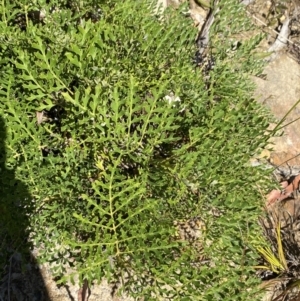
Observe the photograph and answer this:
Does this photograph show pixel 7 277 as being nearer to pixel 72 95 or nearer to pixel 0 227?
pixel 0 227

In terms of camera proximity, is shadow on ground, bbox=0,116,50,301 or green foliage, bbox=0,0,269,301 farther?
shadow on ground, bbox=0,116,50,301

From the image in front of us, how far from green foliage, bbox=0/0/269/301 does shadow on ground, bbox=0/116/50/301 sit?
50 millimetres

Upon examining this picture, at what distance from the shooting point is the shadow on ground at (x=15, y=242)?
7.41ft

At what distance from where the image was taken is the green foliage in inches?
84.1

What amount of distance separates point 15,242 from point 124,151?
0.77 metres

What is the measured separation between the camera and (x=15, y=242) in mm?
2482

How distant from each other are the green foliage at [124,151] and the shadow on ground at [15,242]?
5cm

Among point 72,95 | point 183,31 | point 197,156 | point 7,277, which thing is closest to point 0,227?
point 7,277

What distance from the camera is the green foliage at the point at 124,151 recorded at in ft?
7.01

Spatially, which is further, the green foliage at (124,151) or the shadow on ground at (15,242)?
the shadow on ground at (15,242)

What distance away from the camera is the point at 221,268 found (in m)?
2.19

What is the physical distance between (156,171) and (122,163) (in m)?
0.22

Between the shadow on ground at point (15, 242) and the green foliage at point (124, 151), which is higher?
the green foliage at point (124, 151)

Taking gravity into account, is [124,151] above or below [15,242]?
above
